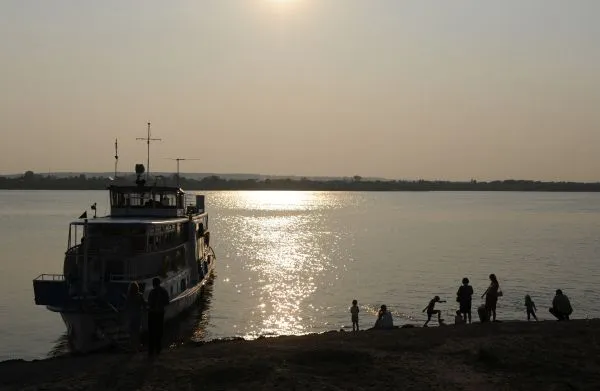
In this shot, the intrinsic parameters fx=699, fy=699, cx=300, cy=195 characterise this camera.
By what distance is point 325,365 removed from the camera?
16656 millimetres

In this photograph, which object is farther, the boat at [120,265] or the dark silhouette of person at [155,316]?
the boat at [120,265]

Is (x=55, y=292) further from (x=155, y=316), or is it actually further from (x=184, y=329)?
(x=155, y=316)

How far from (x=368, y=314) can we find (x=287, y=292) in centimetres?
1073

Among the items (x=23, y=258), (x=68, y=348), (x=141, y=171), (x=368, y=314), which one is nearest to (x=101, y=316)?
(x=68, y=348)

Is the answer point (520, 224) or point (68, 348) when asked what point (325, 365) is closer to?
point (68, 348)

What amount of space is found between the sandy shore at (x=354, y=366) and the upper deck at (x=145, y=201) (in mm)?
17514

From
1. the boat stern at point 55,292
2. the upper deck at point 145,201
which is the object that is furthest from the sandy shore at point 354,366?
the upper deck at point 145,201

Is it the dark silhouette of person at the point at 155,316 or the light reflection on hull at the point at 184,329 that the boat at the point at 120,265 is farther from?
the dark silhouette of person at the point at 155,316

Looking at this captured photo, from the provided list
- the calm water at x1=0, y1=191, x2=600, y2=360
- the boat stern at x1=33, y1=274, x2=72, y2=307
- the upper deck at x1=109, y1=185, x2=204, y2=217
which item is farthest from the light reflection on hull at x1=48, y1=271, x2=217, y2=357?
the upper deck at x1=109, y1=185, x2=204, y2=217

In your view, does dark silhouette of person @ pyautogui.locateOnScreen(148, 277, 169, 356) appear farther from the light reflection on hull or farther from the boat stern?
the boat stern

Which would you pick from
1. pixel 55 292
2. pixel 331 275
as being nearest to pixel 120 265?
pixel 55 292

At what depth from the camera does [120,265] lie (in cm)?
3016

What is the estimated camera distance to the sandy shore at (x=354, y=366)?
1523 centimetres

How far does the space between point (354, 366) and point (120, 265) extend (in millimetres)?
16394
